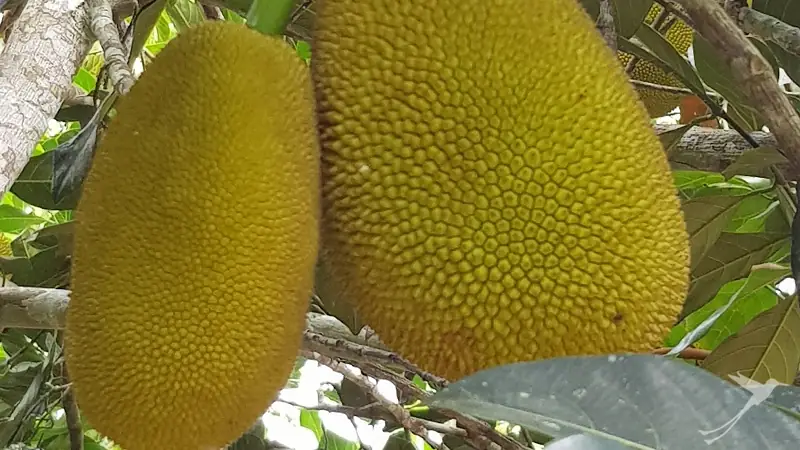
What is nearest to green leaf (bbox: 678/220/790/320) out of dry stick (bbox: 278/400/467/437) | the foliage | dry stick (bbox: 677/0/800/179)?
the foliage

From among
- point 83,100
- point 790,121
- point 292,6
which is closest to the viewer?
point 790,121

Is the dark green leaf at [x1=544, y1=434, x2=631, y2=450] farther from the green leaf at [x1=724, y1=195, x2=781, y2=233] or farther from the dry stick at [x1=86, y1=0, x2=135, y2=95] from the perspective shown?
the green leaf at [x1=724, y1=195, x2=781, y2=233]

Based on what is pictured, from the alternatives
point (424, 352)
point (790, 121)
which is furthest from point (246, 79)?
point (790, 121)

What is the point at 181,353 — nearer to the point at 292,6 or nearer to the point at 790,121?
the point at 292,6

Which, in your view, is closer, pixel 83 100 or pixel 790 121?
pixel 790 121

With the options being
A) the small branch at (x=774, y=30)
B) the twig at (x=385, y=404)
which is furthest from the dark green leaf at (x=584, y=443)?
the twig at (x=385, y=404)

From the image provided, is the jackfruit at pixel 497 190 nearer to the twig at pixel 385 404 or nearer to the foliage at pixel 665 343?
the foliage at pixel 665 343

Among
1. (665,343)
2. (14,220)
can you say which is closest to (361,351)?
(665,343)

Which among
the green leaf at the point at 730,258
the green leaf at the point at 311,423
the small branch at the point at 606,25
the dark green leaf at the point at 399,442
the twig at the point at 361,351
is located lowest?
the green leaf at the point at 311,423
